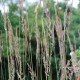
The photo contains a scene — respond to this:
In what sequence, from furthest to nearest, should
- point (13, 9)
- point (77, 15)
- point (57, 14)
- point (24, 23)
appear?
point (77, 15) < point (13, 9) < point (24, 23) < point (57, 14)

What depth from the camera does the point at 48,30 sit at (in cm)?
212

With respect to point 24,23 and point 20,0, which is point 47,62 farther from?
point 20,0

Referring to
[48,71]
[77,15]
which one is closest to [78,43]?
[77,15]

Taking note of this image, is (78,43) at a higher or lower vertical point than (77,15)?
lower

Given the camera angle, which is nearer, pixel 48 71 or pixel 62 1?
pixel 48 71

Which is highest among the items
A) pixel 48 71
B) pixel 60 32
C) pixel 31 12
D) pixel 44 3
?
pixel 31 12

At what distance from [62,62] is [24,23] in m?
0.36

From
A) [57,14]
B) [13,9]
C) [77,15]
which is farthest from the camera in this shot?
[77,15]

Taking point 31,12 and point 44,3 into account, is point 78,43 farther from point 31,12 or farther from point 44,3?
point 44,3

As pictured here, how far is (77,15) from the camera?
7.80 m

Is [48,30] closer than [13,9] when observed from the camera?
Yes

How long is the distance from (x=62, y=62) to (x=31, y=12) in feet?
16.5

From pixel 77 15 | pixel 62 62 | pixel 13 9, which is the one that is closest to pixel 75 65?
pixel 62 62

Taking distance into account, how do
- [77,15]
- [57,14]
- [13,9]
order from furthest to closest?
[77,15]
[13,9]
[57,14]
